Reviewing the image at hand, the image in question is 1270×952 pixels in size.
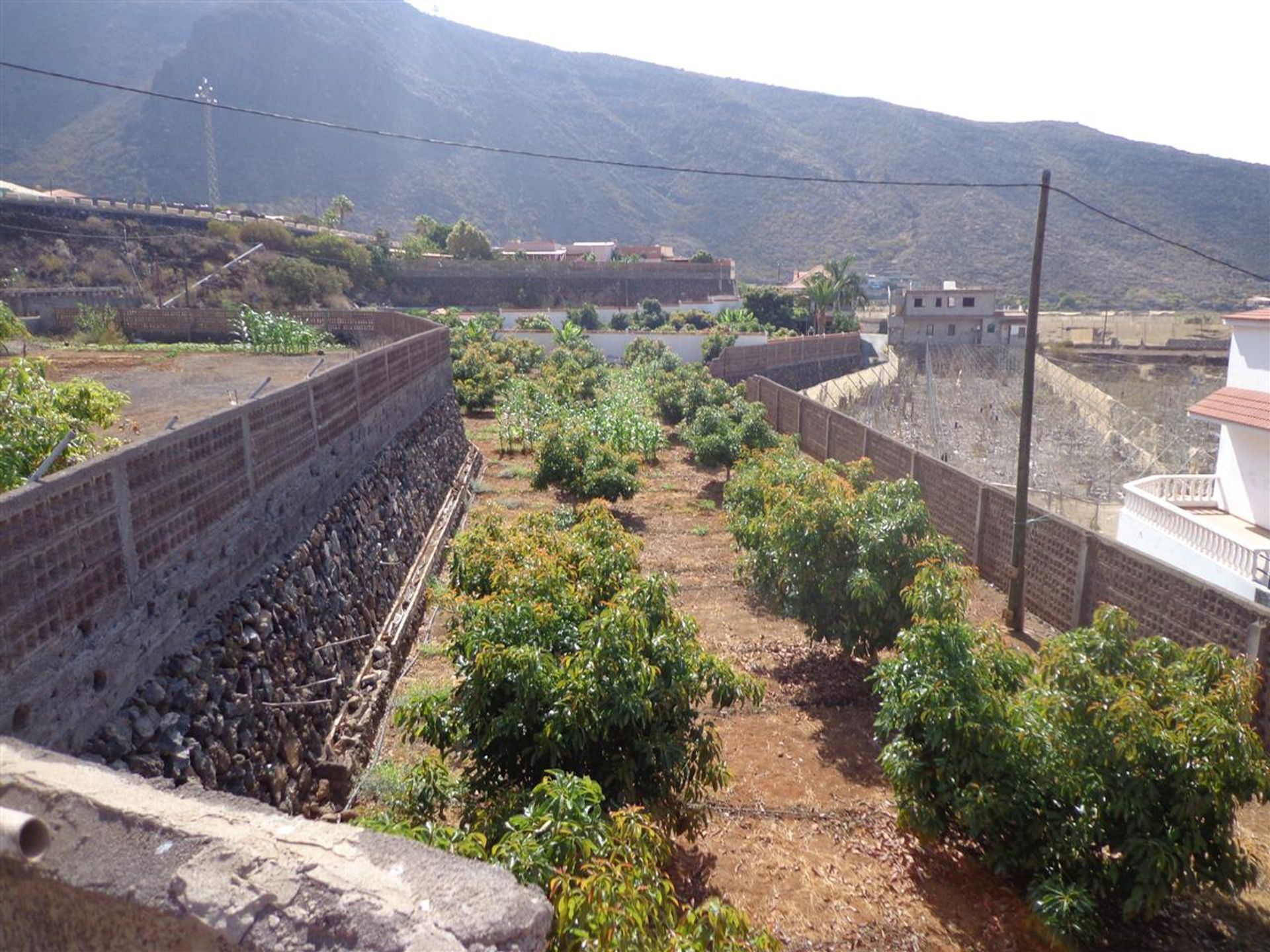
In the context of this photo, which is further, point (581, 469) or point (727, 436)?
point (727, 436)

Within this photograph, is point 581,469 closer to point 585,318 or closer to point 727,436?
point 727,436

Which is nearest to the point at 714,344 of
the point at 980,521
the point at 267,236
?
the point at 267,236

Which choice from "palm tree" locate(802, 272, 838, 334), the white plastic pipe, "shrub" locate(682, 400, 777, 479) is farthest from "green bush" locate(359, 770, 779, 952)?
"palm tree" locate(802, 272, 838, 334)

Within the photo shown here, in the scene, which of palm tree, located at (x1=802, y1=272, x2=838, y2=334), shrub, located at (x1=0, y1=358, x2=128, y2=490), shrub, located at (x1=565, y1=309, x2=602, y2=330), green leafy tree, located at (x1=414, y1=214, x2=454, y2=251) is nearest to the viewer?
shrub, located at (x1=0, y1=358, x2=128, y2=490)

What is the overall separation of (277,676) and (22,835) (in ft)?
13.7

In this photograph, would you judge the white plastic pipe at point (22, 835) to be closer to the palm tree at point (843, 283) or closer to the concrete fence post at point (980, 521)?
the concrete fence post at point (980, 521)

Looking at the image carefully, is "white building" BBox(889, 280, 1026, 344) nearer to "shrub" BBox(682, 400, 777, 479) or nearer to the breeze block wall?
"shrub" BBox(682, 400, 777, 479)

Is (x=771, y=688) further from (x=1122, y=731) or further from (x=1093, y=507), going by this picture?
(x=1093, y=507)

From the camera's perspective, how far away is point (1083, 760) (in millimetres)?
4992

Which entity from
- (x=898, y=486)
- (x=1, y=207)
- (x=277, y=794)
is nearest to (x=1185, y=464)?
(x=898, y=486)

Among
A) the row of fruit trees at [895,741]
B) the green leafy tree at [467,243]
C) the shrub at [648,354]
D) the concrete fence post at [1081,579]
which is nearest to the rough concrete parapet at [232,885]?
the row of fruit trees at [895,741]

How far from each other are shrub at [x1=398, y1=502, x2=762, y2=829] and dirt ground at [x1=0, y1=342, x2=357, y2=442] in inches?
175

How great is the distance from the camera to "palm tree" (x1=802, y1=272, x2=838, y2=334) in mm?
51344

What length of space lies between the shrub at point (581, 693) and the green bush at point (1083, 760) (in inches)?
48.8
